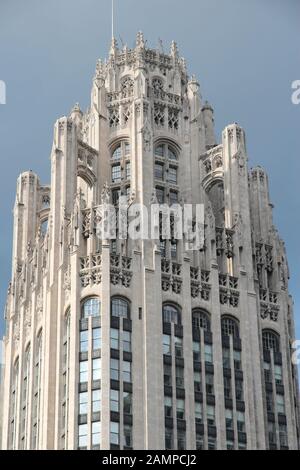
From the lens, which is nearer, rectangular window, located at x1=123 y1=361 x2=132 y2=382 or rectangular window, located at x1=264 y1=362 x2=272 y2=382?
rectangular window, located at x1=123 y1=361 x2=132 y2=382

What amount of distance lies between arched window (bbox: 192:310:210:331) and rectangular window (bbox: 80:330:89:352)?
9.87 metres

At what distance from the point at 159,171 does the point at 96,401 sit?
29463 mm

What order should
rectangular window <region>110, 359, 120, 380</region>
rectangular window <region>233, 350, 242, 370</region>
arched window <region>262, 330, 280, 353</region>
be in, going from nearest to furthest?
rectangular window <region>110, 359, 120, 380</region> < rectangular window <region>233, 350, 242, 370</region> < arched window <region>262, 330, 280, 353</region>

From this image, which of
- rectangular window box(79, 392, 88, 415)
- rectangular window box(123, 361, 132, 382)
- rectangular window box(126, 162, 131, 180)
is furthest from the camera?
rectangular window box(126, 162, 131, 180)

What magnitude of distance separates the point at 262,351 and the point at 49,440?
20861mm

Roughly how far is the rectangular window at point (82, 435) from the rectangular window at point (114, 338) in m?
7.45

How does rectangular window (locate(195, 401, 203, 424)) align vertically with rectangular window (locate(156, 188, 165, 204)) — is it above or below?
below

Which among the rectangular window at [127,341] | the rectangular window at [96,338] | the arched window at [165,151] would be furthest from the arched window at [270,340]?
the arched window at [165,151]

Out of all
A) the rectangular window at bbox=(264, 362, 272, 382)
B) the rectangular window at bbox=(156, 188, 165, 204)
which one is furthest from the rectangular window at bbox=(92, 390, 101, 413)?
the rectangular window at bbox=(156, 188, 165, 204)

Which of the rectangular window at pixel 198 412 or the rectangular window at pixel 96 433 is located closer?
the rectangular window at pixel 96 433

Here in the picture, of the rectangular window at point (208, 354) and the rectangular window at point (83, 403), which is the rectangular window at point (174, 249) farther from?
the rectangular window at point (83, 403)

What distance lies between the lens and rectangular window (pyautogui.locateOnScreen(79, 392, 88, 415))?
117m

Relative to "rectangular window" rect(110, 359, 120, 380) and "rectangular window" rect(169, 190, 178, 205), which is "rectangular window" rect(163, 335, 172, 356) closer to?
"rectangular window" rect(110, 359, 120, 380)

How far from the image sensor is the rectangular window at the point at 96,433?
115438 mm
